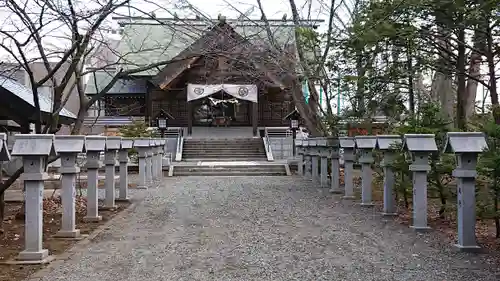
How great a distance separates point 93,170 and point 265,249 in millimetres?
3126

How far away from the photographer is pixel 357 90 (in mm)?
12234

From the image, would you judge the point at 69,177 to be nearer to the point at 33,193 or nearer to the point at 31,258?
the point at 33,193

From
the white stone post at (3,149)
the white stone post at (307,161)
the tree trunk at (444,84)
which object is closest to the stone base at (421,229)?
the tree trunk at (444,84)

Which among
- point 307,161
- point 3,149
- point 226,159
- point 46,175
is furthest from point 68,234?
point 226,159

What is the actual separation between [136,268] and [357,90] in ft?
27.3

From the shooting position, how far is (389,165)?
313 inches

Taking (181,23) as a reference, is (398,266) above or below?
below

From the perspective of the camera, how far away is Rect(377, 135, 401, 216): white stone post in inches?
314

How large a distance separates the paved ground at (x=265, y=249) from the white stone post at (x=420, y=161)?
36 centimetres

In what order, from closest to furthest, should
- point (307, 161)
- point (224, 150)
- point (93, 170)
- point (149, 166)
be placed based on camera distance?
point (93, 170)
point (149, 166)
point (307, 161)
point (224, 150)

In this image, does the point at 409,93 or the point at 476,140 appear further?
the point at 409,93

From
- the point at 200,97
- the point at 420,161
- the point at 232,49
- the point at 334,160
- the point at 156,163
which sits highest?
the point at 232,49

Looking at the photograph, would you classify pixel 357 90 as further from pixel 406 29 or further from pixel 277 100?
pixel 277 100

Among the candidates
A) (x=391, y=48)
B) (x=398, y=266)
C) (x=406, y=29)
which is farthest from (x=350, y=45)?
(x=398, y=266)
